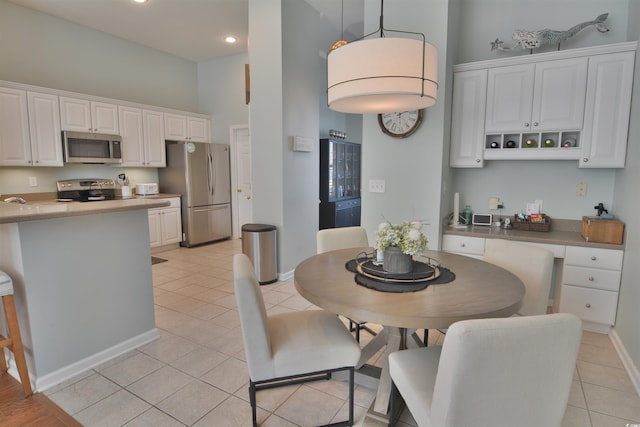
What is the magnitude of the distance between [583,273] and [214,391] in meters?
2.88

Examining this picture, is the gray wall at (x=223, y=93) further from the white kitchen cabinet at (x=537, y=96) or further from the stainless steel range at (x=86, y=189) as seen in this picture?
the white kitchen cabinet at (x=537, y=96)

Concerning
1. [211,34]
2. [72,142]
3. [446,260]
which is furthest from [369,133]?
[72,142]

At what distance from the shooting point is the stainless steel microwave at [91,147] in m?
4.33

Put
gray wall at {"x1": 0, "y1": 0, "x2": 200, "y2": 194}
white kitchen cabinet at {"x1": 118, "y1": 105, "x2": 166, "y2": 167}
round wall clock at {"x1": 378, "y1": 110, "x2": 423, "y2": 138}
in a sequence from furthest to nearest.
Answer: white kitchen cabinet at {"x1": 118, "y1": 105, "x2": 166, "y2": 167}, gray wall at {"x1": 0, "y1": 0, "x2": 200, "y2": 194}, round wall clock at {"x1": 378, "y1": 110, "x2": 423, "y2": 138}

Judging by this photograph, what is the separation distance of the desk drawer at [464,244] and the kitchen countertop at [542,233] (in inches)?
1.6

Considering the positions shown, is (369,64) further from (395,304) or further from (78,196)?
(78,196)

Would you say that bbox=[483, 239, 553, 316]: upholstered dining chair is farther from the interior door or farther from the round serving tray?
the interior door

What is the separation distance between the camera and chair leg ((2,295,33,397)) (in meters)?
1.91

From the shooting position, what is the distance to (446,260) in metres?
2.12

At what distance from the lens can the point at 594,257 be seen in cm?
265

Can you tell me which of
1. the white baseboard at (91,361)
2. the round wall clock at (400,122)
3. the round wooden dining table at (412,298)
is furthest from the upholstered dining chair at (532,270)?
the white baseboard at (91,361)

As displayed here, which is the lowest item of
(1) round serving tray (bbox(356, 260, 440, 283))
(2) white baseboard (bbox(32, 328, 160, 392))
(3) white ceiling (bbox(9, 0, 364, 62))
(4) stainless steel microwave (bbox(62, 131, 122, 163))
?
(2) white baseboard (bbox(32, 328, 160, 392))

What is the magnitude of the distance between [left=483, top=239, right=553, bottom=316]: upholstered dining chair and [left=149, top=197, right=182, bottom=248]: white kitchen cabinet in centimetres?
478

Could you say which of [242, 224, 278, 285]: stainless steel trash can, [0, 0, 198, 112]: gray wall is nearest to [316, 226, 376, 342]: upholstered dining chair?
[242, 224, 278, 285]: stainless steel trash can
